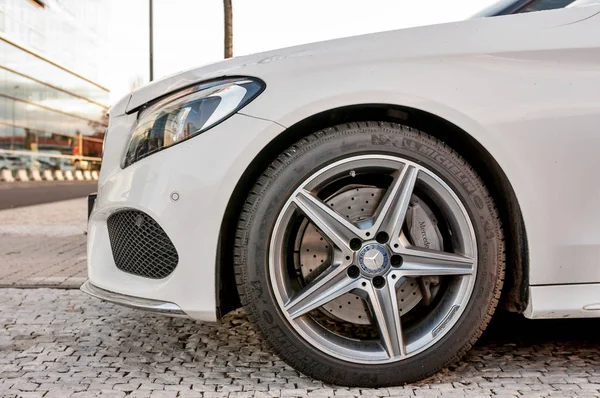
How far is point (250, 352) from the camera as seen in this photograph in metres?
2.73

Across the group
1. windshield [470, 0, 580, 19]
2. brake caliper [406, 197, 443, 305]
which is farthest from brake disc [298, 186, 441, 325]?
windshield [470, 0, 580, 19]

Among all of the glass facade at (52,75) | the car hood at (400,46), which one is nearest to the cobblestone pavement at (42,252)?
the car hood at (400,46)

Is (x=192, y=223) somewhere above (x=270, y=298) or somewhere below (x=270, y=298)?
above

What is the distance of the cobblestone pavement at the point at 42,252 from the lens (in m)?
4.53

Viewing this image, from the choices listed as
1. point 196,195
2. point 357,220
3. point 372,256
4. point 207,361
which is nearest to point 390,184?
point 357,220

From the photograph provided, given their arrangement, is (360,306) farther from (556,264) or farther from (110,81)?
(110,81)

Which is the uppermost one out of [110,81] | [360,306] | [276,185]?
[110,81]

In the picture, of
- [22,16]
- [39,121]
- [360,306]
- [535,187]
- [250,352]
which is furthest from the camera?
[39,121]

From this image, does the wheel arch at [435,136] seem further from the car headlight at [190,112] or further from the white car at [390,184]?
the car headlight at [190,112]

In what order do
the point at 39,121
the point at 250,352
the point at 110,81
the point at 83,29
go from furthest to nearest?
1. the point at 110,81
2. the point at 83,29
3. the point at 39,121
4. the point at 250,352

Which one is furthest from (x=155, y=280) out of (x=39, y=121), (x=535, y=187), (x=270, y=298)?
(x=39, y=121)

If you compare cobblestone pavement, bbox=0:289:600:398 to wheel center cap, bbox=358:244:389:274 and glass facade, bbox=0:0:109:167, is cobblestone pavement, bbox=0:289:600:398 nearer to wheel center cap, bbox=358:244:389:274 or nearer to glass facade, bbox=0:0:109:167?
wheel center cap, bbox=358:244:389:274

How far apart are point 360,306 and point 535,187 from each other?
80 centimetres

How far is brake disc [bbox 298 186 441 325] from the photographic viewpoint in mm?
2359
